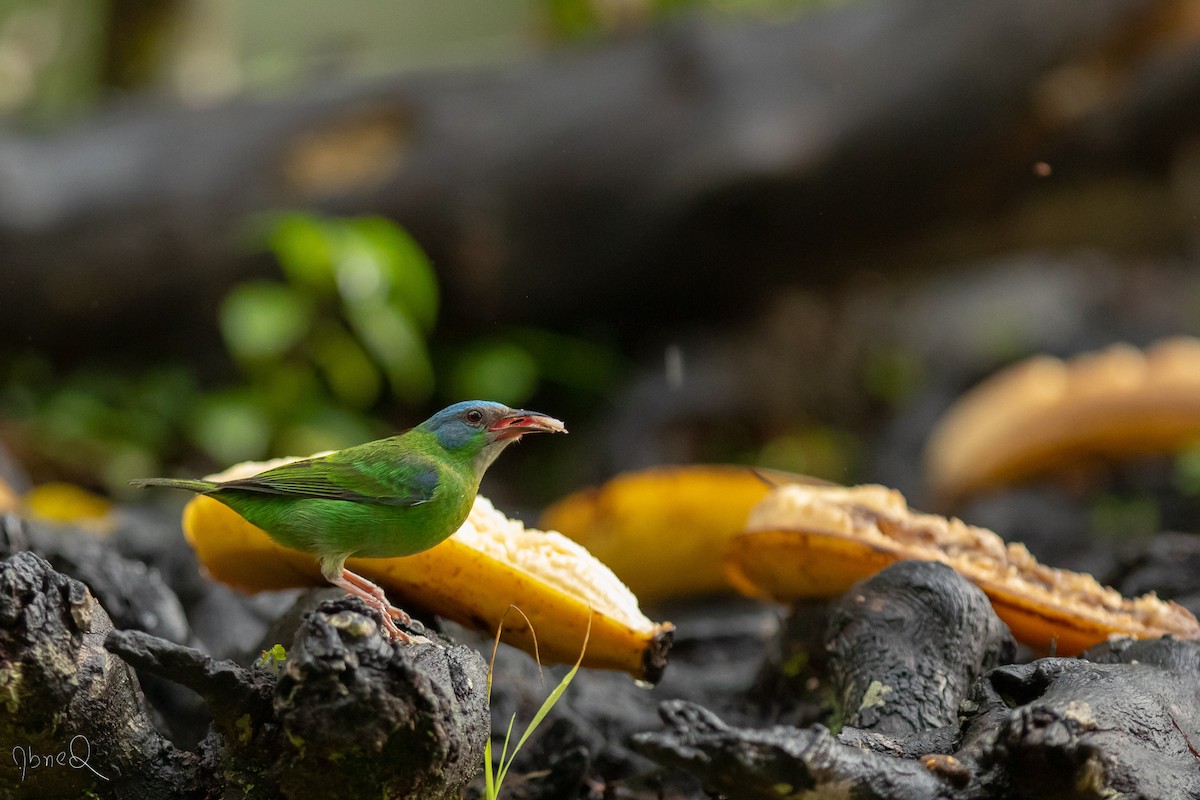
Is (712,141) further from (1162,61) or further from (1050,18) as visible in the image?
(1162,61)

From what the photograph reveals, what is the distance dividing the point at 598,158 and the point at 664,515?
331 centimetres

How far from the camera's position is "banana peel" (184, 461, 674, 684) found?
1.85m

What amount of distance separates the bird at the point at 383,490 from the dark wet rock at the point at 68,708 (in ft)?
0.73

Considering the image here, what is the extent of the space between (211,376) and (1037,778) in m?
5.28

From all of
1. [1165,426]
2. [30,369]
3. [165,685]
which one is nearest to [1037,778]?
[165,685]

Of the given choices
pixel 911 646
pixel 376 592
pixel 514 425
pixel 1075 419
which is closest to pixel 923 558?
pixel 911 646

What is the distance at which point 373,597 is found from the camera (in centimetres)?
177

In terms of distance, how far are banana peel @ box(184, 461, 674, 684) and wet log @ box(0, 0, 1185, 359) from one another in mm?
3965

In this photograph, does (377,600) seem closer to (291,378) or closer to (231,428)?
(231,428)

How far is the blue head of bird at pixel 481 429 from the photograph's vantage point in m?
1.71

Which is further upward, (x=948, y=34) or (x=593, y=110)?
(x=948, y=34)

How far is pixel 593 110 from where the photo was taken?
5895mm

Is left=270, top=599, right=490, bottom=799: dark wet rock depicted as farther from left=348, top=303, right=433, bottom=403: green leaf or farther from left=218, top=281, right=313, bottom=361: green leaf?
left=348, top=303, right=433, bottom=403: green leaf

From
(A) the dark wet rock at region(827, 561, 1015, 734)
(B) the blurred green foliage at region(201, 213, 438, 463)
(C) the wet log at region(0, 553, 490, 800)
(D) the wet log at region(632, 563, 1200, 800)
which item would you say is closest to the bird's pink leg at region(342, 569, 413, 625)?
(C) the wet log at region(0, 553, 490, 800)
